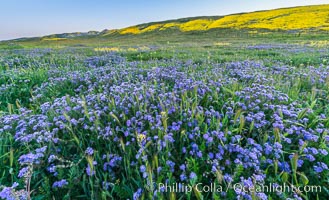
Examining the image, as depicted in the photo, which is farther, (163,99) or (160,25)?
(160,25)

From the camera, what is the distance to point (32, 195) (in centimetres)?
214

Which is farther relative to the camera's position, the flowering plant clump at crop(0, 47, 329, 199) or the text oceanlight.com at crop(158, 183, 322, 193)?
the flowering plant clump at crop(0, 47, 329, 199)

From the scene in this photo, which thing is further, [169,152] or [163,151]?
[163,151]

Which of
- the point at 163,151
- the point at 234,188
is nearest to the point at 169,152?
the point at 163,151

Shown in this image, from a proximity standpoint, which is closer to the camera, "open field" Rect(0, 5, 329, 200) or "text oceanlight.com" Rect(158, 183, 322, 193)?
"text oceanlight.com" Rect(158, 183, 322, 193)

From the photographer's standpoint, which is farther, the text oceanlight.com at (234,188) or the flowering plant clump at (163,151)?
the flowering plant clump at (163,151)

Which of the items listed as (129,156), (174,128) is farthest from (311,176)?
(129,156)

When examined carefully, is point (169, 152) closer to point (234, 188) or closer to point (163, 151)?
point (163, 151)

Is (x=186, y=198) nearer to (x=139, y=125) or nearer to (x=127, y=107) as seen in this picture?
(x=139, y=125)

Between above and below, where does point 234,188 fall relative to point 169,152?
below

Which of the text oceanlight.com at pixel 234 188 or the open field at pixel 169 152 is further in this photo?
the open field at pixel 169 152

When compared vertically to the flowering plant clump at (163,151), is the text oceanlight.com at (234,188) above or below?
below

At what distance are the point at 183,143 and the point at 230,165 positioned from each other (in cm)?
59

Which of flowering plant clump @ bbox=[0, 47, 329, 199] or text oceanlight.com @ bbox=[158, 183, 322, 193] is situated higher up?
flowering plant clump @ bbox=[0, 47, 329, 199]
